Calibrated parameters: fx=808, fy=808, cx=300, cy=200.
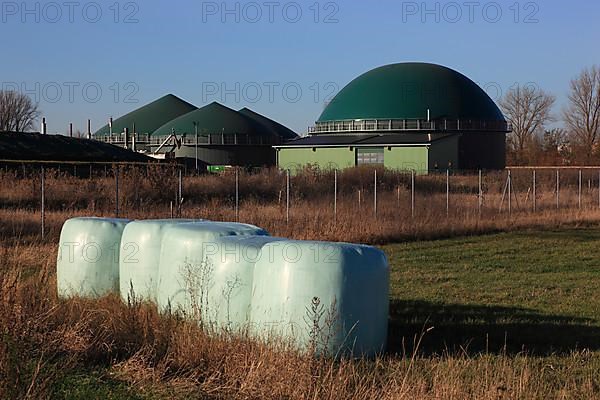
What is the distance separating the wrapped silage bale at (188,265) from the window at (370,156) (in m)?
52.9

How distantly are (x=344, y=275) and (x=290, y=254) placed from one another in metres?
0.58

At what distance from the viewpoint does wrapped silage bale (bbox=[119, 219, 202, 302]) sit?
9422 mm

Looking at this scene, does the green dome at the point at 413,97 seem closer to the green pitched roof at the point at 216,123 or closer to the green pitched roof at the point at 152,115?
the green pitched roof at the point at 216,123

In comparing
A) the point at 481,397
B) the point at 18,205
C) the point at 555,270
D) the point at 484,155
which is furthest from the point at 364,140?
the point at 481,397

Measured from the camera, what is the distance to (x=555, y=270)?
51.8ft

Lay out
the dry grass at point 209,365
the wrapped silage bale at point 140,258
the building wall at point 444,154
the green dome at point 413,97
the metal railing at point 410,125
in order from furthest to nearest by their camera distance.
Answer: the green dome at point 413,97 → the metal railing at point 410,125 → the building wall at point 444,154 → the wrapped silage bale at point 140,258 → the dry grass at point 209,365

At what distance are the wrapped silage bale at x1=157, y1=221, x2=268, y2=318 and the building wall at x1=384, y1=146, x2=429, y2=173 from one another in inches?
2003

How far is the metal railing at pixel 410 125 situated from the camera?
6469cm

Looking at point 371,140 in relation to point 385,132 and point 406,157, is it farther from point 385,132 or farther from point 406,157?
point 406,157

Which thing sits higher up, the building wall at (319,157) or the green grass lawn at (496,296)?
the building wall at (319,157)

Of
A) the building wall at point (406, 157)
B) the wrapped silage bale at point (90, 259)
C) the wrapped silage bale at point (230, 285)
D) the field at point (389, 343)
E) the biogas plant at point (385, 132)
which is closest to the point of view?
the field at point (389, 343)

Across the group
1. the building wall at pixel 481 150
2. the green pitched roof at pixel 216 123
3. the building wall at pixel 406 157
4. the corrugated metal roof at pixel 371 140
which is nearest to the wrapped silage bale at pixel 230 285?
the building wall at pixel 406 157

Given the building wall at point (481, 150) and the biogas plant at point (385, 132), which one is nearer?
the biogas plant at point (385, 132)

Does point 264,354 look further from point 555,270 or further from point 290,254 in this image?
point 555,270
